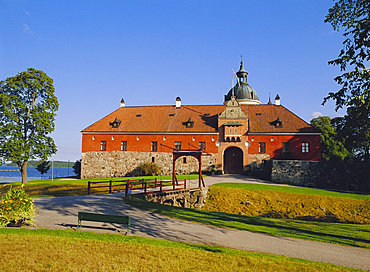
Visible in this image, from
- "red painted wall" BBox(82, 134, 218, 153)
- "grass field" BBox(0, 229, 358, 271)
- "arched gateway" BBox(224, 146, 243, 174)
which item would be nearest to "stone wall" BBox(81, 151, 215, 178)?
"red painted wall" BBox(82, 134, 218, 153)

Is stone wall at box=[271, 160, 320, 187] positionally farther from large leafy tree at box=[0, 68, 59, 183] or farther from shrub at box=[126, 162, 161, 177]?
large leafy tree at box=[0, 68, 59, 183]

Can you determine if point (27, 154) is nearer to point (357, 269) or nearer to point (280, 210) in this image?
point (280, 210)

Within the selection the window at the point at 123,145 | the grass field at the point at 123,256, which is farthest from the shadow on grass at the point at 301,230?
the window at the point at 123,145

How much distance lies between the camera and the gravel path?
29.5 feet

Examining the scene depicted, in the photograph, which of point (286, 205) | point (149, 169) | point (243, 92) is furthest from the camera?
point (243, 92)

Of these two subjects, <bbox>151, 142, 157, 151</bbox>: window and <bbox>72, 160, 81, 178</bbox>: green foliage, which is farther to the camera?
<bbox>72, 160, 81, 178</bbox>: green foliage

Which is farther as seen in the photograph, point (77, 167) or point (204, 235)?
point (77, 167)

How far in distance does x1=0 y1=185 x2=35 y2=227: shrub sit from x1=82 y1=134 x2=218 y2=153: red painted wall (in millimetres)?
27952

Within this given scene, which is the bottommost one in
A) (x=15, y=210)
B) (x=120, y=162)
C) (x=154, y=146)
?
(x=15, y=210)

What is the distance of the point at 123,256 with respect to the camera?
796 centimetres

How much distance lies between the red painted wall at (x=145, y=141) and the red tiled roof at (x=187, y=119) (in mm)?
801

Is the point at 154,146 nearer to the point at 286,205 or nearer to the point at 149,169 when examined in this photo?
the point at 149,169

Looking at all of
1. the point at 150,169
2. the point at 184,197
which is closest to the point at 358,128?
the point at 184,197

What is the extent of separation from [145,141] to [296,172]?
2075 cm
